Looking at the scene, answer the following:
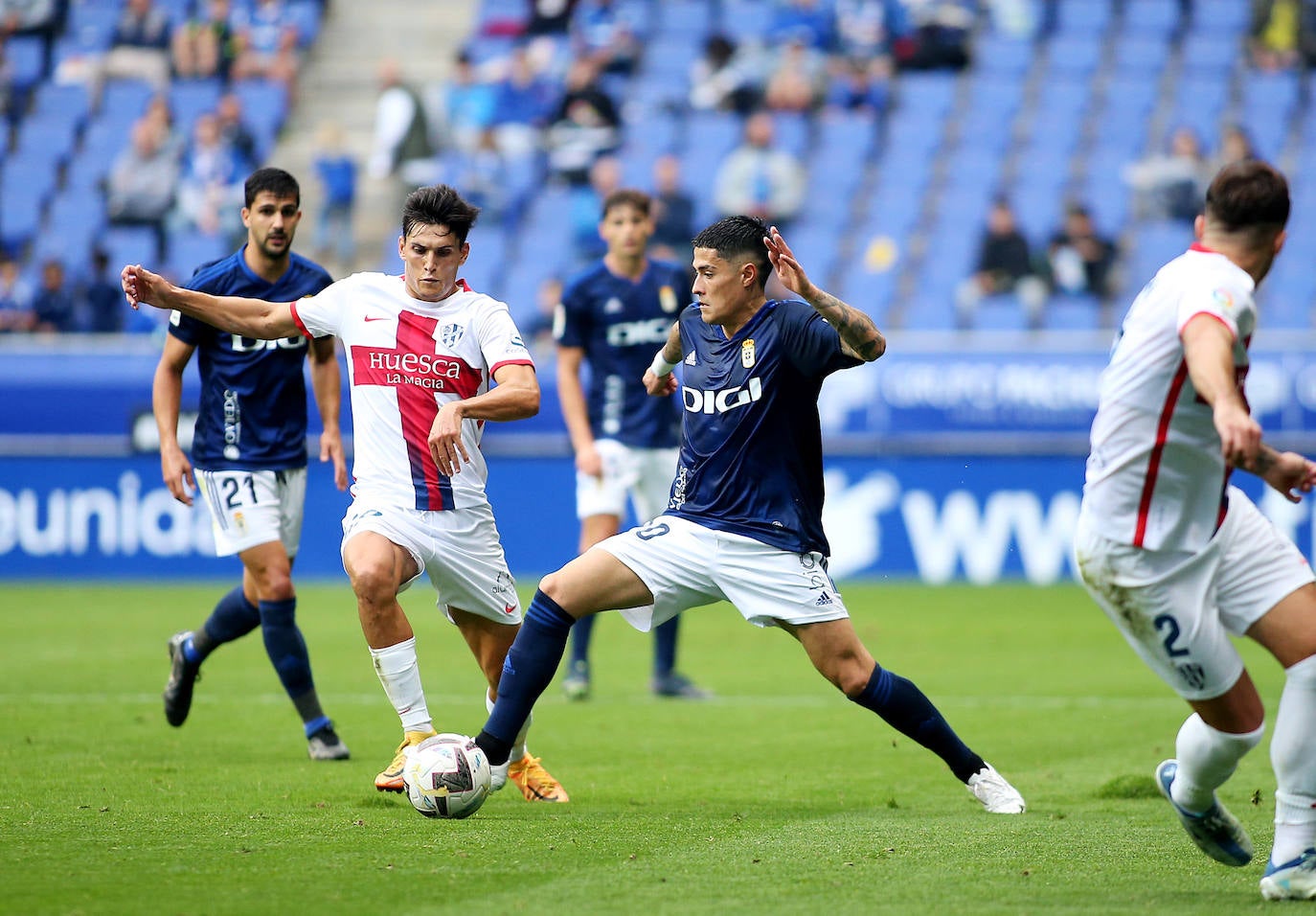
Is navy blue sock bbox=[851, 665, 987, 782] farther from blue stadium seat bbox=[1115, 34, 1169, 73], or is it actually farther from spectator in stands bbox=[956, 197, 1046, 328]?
blue stadium seat bbox=[1115, 34, 1169, 73]

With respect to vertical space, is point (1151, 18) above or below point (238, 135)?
above

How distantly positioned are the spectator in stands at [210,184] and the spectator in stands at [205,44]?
220cm

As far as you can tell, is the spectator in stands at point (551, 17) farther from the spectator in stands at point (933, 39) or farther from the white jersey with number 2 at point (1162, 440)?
the white jersey with number 2 at point (1162, 440)

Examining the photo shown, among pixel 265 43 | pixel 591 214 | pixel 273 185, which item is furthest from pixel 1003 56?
pixel 273 185

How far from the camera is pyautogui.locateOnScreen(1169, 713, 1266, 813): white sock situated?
494cm

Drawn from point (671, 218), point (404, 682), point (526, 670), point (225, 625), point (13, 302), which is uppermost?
point (671, 218)

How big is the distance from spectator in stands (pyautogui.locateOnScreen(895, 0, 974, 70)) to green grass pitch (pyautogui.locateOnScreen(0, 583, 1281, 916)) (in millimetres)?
11829

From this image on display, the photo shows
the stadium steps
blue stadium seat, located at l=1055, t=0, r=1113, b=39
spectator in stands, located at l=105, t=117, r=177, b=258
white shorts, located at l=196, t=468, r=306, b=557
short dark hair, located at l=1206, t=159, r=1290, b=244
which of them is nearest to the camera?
short dark hair, located at l=1206, t=159, r=1290, b=244

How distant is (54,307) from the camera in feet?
63.1

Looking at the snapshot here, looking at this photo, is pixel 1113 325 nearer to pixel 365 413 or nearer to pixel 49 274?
pixel 49 274

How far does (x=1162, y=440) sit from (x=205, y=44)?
21.0 meters

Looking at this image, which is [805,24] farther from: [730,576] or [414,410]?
[730,576]

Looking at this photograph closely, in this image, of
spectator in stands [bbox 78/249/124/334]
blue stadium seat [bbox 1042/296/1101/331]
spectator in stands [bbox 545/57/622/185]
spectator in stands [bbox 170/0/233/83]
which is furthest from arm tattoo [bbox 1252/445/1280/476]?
spectator in stands [bbox 170/0/233/83]

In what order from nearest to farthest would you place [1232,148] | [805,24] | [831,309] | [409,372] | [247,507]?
[831,309]
[409,372]
[247,507]
[1232,148]
[805,24]
